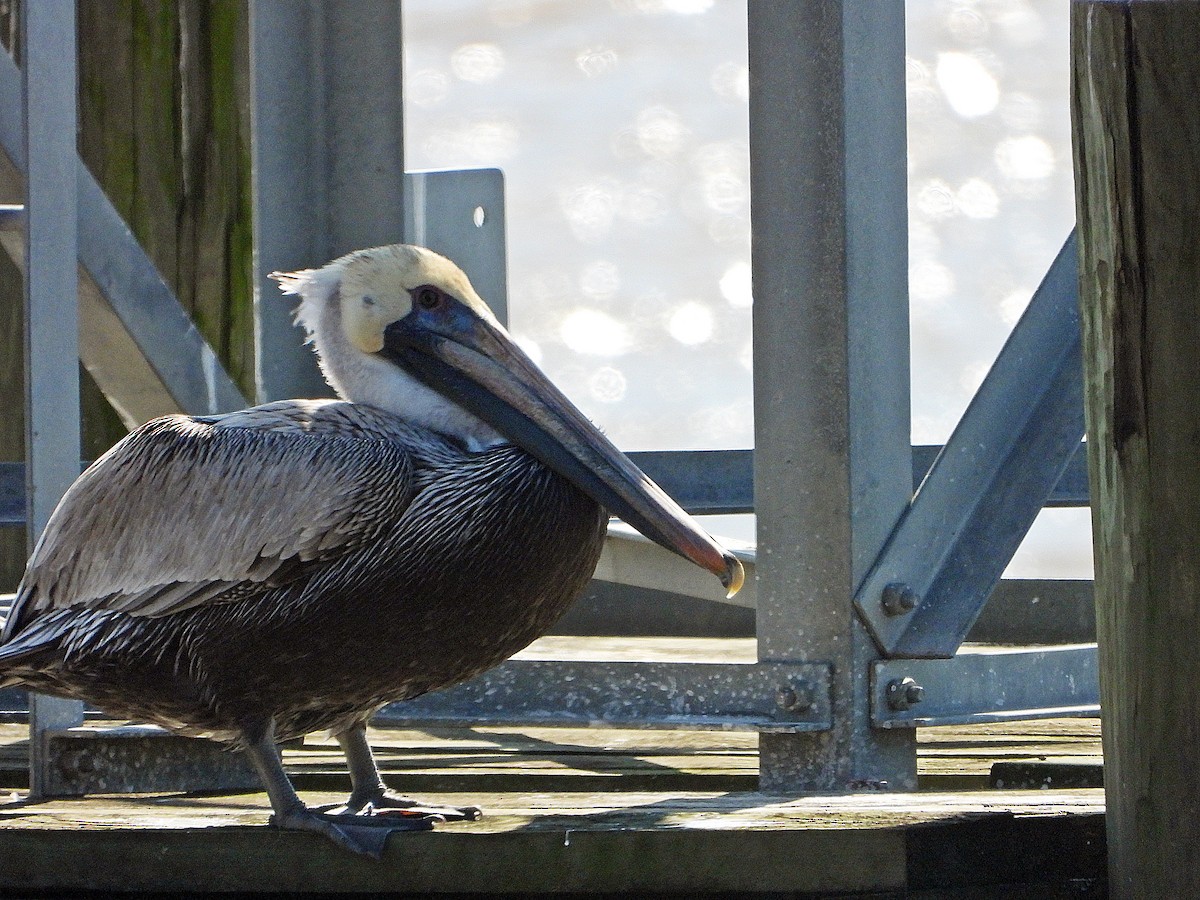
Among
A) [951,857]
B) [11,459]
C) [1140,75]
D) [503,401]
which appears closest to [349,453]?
[503,401]

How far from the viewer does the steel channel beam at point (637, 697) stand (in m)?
3.77

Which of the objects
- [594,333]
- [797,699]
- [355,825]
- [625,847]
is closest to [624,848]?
[625,847]

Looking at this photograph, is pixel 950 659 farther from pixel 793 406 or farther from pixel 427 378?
pixel 427 378

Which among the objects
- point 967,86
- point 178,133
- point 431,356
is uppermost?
point 967,86

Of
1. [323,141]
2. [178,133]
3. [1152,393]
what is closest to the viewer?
[1152,393]

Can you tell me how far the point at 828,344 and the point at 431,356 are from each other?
764mm

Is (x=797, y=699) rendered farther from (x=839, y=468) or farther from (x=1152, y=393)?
(x=1152, y=393)

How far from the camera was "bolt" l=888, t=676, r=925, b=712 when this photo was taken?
3.78 metres

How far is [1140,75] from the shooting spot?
2762mm

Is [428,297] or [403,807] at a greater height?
[428,297]

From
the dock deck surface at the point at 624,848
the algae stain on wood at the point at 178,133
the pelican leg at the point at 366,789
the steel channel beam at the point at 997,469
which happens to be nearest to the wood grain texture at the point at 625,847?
the dock deck surface at the point at 624,848

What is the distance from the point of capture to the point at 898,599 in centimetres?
376

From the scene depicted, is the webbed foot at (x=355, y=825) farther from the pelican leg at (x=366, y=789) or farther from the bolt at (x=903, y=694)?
the bolt at (x=903, y=694)

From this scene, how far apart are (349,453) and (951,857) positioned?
3.89 feet
